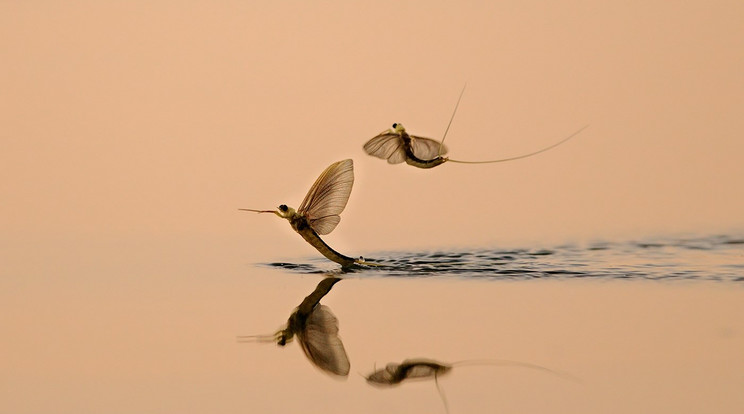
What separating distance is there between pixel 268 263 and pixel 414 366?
238 cm

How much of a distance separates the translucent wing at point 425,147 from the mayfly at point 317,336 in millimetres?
1227

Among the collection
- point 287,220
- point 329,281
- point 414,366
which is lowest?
point 414,366

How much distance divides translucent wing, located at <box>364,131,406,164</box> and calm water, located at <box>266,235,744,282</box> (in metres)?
0.56

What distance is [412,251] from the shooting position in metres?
5.36

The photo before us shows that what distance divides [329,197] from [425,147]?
0.57 metres

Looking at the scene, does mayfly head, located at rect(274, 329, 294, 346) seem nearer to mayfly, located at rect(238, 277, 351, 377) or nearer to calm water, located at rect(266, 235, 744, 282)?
mayfly, located at rect(238, 277, 351, 377)

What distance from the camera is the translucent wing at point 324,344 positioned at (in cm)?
299

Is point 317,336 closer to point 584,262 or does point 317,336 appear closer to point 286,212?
point 286,212

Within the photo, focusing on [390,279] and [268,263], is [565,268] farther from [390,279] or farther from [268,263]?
[268,263]


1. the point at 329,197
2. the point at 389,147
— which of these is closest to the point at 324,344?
the point at 329,197

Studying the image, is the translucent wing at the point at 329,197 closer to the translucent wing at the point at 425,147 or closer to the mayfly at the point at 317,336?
the translucent wing at the point at 425,147

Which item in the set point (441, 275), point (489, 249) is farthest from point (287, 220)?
point (489, 249)

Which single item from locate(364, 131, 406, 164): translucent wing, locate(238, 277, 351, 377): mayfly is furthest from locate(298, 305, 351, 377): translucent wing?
locate(364, 131, 406, 164): translucent wing

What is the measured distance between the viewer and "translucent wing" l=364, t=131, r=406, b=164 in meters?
4.94
